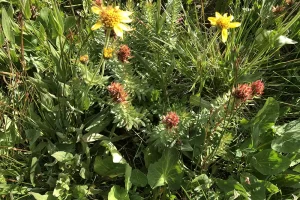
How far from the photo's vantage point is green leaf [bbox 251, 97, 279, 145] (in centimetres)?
128

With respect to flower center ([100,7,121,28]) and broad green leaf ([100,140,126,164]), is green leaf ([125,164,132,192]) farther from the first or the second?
flower center ([100,7,121,28])

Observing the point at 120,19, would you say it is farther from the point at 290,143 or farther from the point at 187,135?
the point at 290,143

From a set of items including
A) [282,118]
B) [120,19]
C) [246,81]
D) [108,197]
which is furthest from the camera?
[282,118]

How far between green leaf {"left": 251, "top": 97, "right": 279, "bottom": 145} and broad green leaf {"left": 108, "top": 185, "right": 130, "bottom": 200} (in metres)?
0.45

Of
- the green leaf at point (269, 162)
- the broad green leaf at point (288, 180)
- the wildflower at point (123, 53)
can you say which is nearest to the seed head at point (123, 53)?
the wildflower at point (123, 53)

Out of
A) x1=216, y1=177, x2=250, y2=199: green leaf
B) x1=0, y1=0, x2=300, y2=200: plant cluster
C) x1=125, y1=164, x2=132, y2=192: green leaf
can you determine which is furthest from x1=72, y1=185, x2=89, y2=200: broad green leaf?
x1=216, y1=177, x2=250, y2=199: green leaf

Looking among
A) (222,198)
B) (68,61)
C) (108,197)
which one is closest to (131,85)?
(68,61)

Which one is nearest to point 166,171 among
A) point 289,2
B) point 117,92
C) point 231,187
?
point 231,187

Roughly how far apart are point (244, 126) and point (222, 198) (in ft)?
0.82

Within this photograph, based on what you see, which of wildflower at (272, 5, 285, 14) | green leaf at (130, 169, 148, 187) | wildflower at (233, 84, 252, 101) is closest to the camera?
wildflower at (233, 84, 252, 101)

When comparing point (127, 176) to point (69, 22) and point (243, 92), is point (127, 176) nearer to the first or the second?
point (243, 92)

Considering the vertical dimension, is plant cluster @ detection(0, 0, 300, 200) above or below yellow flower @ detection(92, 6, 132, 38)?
below

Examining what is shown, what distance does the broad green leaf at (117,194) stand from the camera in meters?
1.22

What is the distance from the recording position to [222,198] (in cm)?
127
